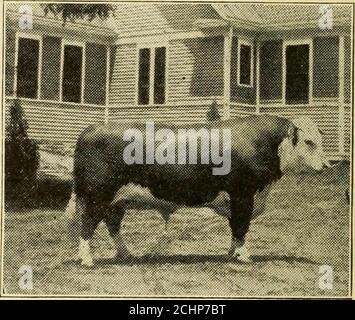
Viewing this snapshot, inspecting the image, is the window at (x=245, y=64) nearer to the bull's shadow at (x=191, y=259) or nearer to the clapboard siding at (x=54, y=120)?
the clapboard siding at (x=54, y=120)

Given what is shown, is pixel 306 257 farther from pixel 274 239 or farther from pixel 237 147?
pixel 237 147

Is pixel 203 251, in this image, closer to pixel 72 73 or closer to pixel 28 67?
pixel 72 73

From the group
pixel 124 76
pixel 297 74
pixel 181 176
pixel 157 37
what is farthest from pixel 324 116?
pixel 124 76

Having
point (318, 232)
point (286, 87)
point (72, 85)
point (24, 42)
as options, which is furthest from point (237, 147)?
point (24, 42)

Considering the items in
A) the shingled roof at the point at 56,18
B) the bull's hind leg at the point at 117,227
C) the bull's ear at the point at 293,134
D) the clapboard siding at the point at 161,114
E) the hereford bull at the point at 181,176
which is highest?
the shingled roof at the point at 56,18

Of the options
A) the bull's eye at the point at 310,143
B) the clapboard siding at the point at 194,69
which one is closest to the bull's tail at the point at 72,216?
the clapboard siding at the point at 194,69

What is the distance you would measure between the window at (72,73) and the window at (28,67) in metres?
0.19

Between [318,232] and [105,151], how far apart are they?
5.21 feet

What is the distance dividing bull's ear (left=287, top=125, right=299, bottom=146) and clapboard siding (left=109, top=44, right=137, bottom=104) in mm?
1112

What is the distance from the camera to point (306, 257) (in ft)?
14.3

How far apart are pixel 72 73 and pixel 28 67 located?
0.31m

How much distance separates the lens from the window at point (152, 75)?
449cm

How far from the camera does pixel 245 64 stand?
4445mm
